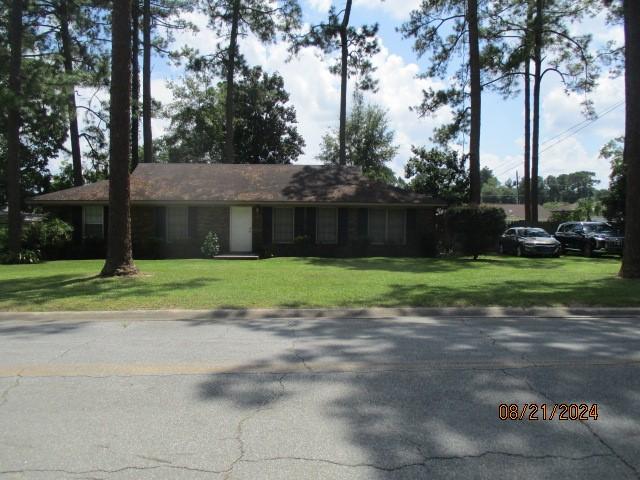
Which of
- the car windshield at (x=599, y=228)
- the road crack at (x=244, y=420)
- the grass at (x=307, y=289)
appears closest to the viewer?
the road crack at (x=244, y=420)

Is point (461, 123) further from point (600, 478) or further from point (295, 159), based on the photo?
point (600, 478)

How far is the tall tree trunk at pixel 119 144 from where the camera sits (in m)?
13.7

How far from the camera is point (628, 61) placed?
14.6 metres

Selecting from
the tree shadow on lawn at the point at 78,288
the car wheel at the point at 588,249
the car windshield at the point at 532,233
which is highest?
the car windshield at the point at 532,233

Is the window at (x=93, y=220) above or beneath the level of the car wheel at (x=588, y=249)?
above

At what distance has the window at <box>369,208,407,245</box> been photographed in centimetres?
2412

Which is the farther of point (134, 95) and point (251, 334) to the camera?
point (134, 95)

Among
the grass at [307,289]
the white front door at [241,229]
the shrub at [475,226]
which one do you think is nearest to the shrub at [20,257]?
the grass at [307,289]

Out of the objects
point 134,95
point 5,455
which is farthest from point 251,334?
point 134,95

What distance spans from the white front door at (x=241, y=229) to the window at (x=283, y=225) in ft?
3.95

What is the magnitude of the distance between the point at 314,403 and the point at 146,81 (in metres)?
31.3

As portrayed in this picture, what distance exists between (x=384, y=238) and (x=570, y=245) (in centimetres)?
1032

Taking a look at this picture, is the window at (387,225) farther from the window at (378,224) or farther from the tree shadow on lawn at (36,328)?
the tree shadow on lawn at (36,328)

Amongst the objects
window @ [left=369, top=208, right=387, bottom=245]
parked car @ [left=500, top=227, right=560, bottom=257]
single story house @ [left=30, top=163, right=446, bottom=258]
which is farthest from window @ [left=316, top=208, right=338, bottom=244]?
parked car @ [left=500, top=227, right=560, bottom=257]
